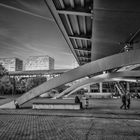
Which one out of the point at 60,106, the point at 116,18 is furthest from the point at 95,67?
the point at 60,106

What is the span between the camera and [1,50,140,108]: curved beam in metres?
11.7

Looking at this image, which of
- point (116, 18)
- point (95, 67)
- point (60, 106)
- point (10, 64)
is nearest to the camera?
point (116, 18)

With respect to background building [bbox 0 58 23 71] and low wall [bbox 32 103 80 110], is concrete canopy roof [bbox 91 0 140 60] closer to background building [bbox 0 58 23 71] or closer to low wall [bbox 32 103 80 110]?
low wall [bbox 32 103 80 110]

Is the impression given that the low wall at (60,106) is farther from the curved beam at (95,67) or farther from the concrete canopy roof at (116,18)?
the concrete canopy roof at (116,18)

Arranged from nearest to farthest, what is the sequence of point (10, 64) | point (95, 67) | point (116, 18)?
point (116, 18)
point (95, 67)
point (10, 64)

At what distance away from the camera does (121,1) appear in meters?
6.37

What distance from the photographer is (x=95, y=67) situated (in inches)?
546

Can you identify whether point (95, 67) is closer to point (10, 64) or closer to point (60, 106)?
point (60, 106)

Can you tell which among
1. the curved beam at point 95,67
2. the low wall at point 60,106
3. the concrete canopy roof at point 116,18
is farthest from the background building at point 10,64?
the concrete canopy roof at point 116,18

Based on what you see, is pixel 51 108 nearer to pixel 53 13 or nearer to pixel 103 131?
pixel 103 131

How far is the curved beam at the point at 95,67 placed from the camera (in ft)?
38.4

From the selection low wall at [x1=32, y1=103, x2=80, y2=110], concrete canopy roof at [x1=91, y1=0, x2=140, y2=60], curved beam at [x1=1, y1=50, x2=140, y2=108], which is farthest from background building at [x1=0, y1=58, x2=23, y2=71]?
concrete canopy roof at [x1=91, y1=0, x2=140, y2=60]

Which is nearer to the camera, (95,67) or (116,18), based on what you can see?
(116,18)

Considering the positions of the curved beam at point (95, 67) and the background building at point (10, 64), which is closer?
the curved beam at point (95, 67)
